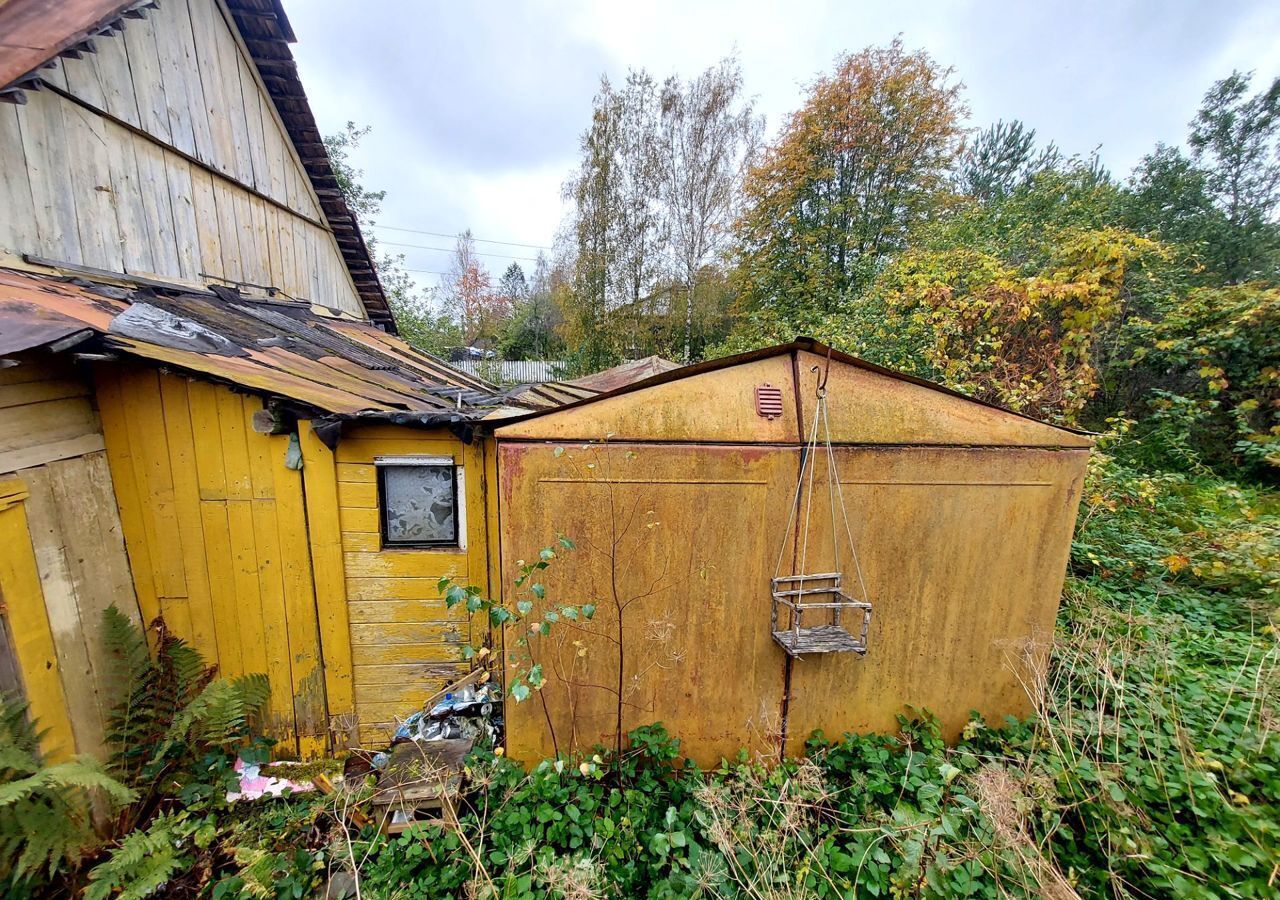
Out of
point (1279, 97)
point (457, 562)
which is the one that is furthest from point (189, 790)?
point (1279, 97)

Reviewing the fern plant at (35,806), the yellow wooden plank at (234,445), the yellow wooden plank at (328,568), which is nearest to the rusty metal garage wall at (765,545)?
the yellow wooden plank at (328,568)

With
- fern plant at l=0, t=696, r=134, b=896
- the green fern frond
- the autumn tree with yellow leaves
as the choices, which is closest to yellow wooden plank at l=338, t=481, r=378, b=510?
fern plant at l=0, t=696, r=134, b=896

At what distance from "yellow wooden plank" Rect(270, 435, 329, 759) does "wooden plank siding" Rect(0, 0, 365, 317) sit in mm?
2449

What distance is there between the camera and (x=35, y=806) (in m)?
2.23

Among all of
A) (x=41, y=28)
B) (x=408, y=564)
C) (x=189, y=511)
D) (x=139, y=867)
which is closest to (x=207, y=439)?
(x=189, y=511)

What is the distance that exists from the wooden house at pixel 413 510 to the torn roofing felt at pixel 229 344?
0.03 metres

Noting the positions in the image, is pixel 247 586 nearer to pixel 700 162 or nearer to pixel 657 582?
pixel 657 582

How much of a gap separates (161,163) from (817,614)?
7017 millimetres

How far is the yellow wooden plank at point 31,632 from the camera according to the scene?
2275 millimetres

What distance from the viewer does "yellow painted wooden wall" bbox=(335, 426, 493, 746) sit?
3.15 metres

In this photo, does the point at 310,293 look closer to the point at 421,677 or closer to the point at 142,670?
the point at 142,670

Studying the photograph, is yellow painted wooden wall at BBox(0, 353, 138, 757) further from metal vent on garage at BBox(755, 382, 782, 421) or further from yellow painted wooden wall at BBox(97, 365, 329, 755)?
metal vent on garage at BBox(755, 382, 782, 421)

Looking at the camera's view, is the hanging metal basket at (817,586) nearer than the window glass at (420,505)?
Yes

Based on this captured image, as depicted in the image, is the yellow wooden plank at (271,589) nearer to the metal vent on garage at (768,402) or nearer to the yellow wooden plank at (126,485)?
the yellow wooden plank at (126,485)
